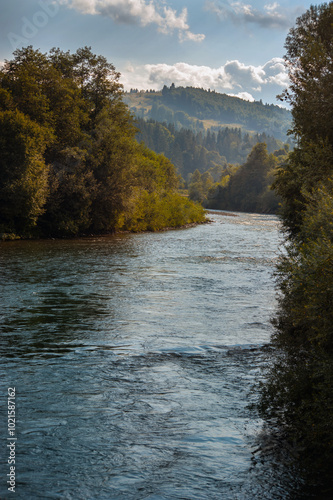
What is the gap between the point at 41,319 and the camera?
1549cm

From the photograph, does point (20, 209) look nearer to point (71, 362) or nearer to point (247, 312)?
point (247, 312)

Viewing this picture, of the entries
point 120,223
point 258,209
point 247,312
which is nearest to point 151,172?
point 120,223

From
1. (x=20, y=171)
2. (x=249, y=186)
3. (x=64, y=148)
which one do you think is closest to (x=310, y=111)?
(x=20, y=171)

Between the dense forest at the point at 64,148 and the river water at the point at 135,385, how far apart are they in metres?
19.0

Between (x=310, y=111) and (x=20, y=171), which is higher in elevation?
(x=310, y=111)

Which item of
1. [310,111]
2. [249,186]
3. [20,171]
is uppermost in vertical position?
[249,186]

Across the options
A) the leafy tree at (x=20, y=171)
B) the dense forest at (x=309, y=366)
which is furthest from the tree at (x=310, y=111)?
the leafy tree at (x=20, y=171)

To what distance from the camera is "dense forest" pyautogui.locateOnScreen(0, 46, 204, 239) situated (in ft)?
131

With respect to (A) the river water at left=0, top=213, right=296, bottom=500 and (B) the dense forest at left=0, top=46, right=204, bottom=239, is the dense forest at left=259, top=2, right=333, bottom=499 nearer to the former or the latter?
(A) the river water at left=0, top=213, right=296, bottom=500

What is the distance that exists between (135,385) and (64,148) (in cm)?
4069

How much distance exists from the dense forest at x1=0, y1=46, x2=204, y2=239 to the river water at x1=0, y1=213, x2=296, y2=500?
19044mm

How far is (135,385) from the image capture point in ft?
32.9

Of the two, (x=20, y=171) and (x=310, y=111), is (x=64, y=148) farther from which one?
(x=310, y=111)

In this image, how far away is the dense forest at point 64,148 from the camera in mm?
39812
